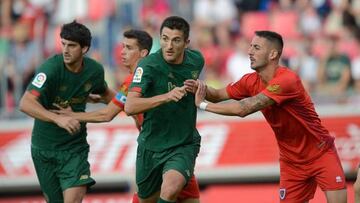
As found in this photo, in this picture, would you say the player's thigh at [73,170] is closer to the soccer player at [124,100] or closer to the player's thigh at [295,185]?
the soccer player at [124,100]

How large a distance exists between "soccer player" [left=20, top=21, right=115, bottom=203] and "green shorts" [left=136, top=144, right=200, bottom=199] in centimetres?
63

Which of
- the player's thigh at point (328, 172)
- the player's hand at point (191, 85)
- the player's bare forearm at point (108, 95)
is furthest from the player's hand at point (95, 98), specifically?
the player's thigh at point (328, 172)

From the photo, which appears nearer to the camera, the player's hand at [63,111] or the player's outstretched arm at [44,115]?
the player's outstretched arm at [44,115]

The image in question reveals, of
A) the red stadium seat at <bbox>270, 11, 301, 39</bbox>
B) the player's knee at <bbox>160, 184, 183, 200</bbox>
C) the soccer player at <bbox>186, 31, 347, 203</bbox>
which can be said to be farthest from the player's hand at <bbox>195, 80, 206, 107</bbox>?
the red stadium seat at <bbox>270, 11, 301, 39</bbox>

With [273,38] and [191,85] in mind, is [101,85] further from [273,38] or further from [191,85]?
[273,38]

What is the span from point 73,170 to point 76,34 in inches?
61.0

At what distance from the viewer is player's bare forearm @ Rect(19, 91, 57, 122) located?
35.1 feet

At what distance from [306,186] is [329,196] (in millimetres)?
339

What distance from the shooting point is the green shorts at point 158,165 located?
10414mm

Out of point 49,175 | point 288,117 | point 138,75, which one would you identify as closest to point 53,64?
point 138,75

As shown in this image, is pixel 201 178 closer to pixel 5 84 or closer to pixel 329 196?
Result: pixel 5 84

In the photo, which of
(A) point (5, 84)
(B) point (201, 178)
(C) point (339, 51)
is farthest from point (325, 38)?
(A) point (5, 84)

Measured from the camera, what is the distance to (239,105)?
33.9 ft

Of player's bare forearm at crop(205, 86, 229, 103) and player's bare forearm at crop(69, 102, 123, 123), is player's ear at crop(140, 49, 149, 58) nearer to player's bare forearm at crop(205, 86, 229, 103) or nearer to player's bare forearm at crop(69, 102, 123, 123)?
player's bare forearm at crop(69, 102, 123, 123)
